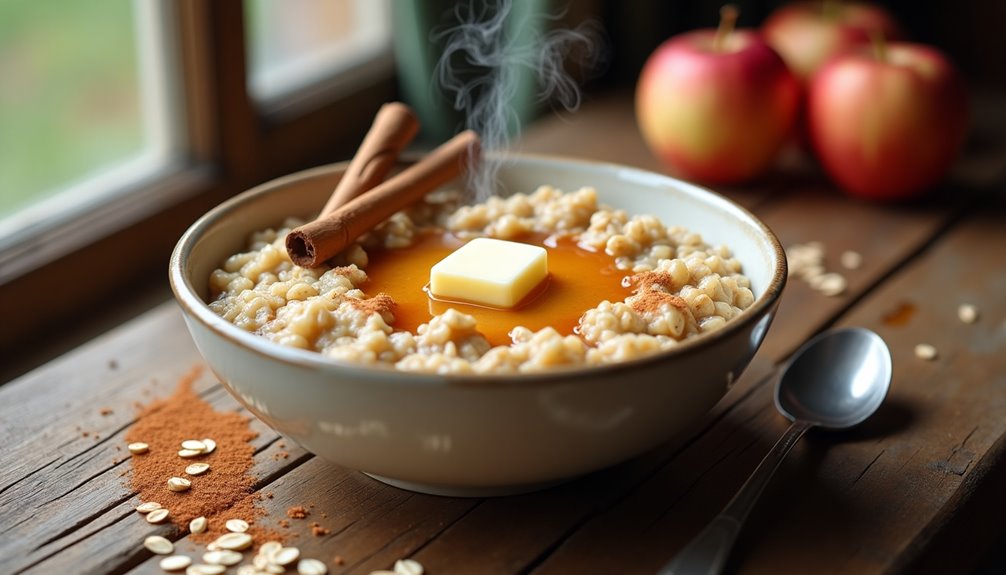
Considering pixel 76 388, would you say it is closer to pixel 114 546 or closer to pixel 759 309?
pixel 114 546

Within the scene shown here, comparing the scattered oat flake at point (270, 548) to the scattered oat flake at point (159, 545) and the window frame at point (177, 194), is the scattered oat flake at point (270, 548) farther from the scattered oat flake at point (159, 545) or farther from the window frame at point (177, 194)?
the window frame at point (177, 194)

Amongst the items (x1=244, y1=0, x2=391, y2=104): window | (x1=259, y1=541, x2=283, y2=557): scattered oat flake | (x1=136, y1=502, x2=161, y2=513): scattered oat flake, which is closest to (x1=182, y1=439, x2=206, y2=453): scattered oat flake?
(x1=136, y1=502, x2=161, y2=513): scattered oat flake

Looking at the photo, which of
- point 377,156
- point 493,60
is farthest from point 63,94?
point 493,60

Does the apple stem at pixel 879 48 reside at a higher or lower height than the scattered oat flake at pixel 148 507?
higher

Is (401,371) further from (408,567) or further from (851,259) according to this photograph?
(851,259)

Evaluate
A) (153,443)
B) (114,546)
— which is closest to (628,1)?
(153,443)

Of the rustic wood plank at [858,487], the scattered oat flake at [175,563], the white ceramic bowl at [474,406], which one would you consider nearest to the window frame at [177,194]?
the white ceramic bowl at [474,406]

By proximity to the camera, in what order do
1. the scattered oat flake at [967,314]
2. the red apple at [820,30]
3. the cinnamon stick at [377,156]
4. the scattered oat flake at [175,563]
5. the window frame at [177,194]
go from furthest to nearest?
the red apple at [820,30]
the window frame at [177,194]
the scattered oat flake at [967,314]
the cinnamon stick at [377,156]
the scattered oat flake at [175,563]
